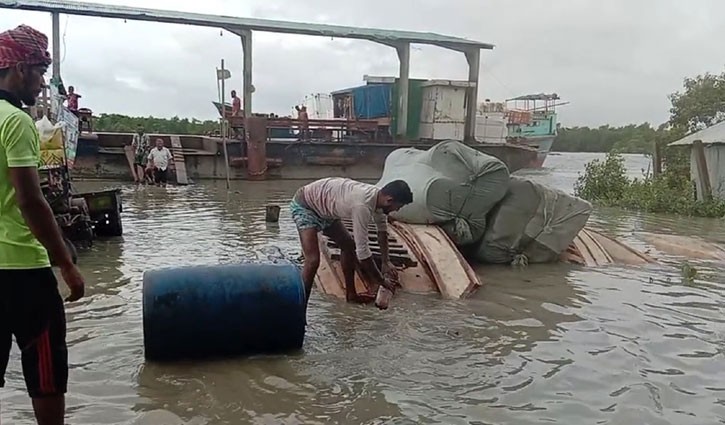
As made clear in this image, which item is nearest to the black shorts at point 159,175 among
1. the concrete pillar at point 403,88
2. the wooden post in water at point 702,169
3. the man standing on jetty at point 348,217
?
the concrete pillar at point 403,88

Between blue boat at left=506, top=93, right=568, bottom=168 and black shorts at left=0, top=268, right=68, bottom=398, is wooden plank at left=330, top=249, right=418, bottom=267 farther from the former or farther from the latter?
blue boat at left=506, top=93, right=568, bottom=168

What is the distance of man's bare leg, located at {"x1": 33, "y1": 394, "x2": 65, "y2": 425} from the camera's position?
2.82m

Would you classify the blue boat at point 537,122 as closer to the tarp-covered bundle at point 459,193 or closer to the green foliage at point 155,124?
the green foliage at point 155,124

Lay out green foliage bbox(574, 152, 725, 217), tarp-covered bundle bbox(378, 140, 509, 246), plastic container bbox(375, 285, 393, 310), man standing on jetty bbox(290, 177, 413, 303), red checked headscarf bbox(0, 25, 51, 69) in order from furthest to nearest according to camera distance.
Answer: green foliage bbox(574, 152, 725, 217) < tarp-covered bundle bbox(378, 140, 509, 246) < plastic container bbox(375, 285, 393, 310) < man standing on jetty bbox(290, 177, 413, 303) < red checked headscarf bbox(0, 25, 51, 69)

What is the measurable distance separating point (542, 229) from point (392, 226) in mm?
1906

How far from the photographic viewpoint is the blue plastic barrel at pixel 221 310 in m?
4.43

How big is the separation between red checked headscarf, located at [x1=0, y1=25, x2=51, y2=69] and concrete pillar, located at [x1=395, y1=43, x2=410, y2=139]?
23195 mm

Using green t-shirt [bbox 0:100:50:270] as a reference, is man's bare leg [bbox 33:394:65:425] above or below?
below

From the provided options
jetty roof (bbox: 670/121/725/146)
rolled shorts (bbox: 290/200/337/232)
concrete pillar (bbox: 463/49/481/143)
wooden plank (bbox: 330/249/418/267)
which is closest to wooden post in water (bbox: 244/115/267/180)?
concrete pillar (bbox: 463/49/481/143)

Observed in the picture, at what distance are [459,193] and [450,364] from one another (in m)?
3.70

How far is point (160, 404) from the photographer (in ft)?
12.9

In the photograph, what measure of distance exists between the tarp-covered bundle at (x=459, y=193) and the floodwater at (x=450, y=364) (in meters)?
0.64

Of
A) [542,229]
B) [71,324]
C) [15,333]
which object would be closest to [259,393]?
[15,333]

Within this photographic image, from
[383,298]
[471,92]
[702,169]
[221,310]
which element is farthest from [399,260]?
[471,92]
